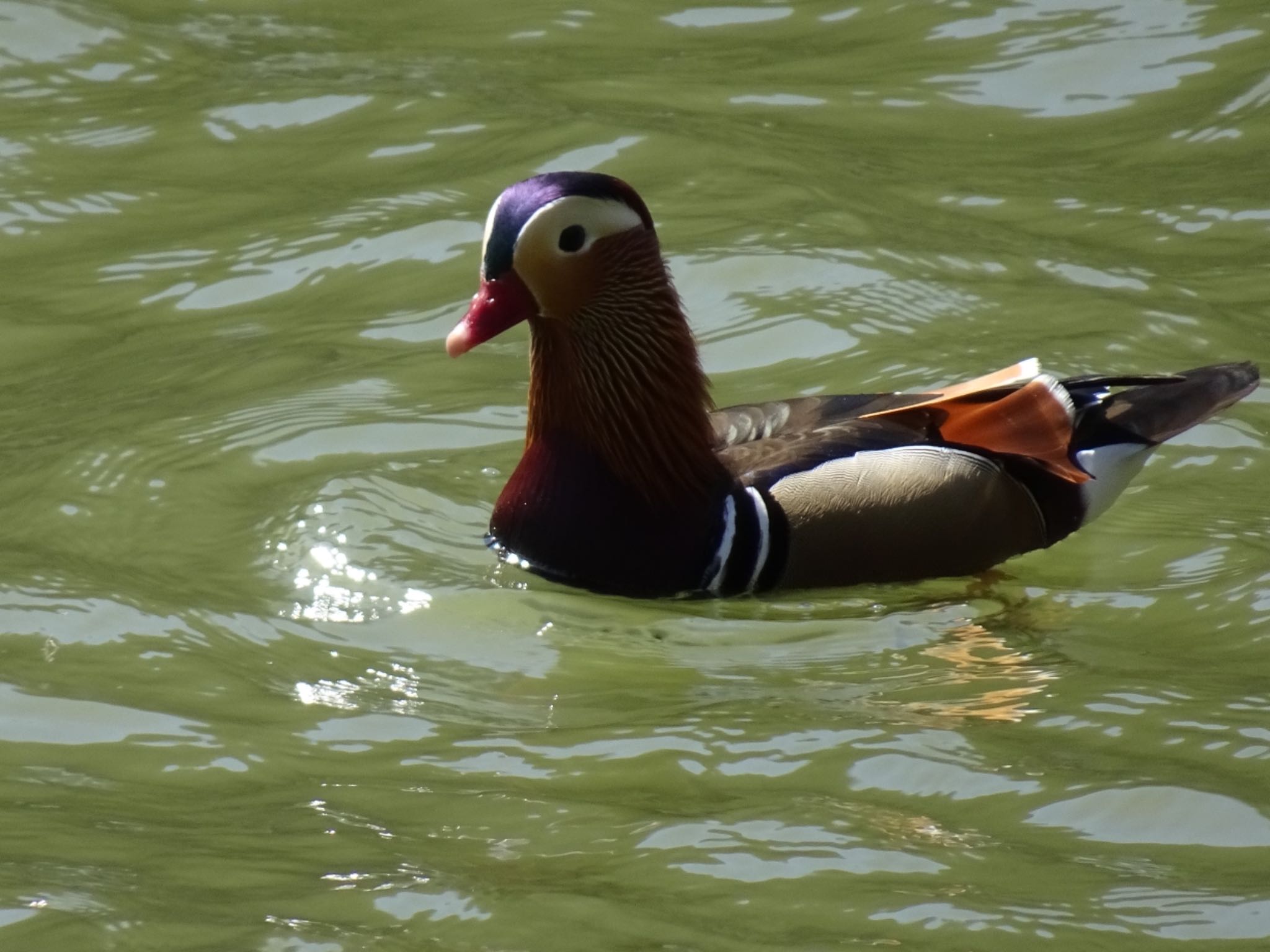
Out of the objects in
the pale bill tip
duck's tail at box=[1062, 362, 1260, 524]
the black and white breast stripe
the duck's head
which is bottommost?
the black and white breast stripe

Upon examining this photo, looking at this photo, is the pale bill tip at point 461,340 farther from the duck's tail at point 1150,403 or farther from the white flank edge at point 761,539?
the duck's tail at point 1150,403

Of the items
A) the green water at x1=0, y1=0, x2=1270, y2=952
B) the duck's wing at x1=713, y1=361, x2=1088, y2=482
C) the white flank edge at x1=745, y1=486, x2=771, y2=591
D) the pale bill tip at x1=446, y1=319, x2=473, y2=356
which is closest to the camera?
the green water at x1=0, y1=0, x2=1270, y2=952

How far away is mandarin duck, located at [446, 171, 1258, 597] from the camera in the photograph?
4.98 meters

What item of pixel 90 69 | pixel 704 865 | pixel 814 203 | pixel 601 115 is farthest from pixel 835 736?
pixel 90 69

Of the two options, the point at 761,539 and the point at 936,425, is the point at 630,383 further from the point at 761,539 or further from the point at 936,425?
the point at 936,425

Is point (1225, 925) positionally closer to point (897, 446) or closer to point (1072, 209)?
point (897, 446)

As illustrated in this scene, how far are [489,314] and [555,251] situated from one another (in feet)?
0.78

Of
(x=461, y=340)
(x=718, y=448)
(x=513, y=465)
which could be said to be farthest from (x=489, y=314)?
(x=513, y=465)

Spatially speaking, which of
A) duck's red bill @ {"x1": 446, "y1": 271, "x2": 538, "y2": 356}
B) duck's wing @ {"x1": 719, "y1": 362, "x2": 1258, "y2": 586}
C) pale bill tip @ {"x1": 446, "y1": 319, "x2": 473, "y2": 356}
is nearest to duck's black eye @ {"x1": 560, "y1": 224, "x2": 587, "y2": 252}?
duck's red bill @ {"x1": 446, "y1": 271, "x2": 538, "y2": 356}

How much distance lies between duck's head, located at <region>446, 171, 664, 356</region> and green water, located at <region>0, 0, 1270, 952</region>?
66 centimetres

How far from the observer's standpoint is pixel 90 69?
8398 millimetres

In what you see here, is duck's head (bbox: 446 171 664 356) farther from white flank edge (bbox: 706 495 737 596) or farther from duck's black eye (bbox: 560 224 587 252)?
white flank edge (bbox: 706 495 737 596)

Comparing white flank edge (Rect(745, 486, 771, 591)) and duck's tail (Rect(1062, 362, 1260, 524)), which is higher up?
duck's tail (Rect(1062, 362, 1260, 524))

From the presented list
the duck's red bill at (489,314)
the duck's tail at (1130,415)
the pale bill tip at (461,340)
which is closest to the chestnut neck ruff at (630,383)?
the duck's red bill at (489,314)
